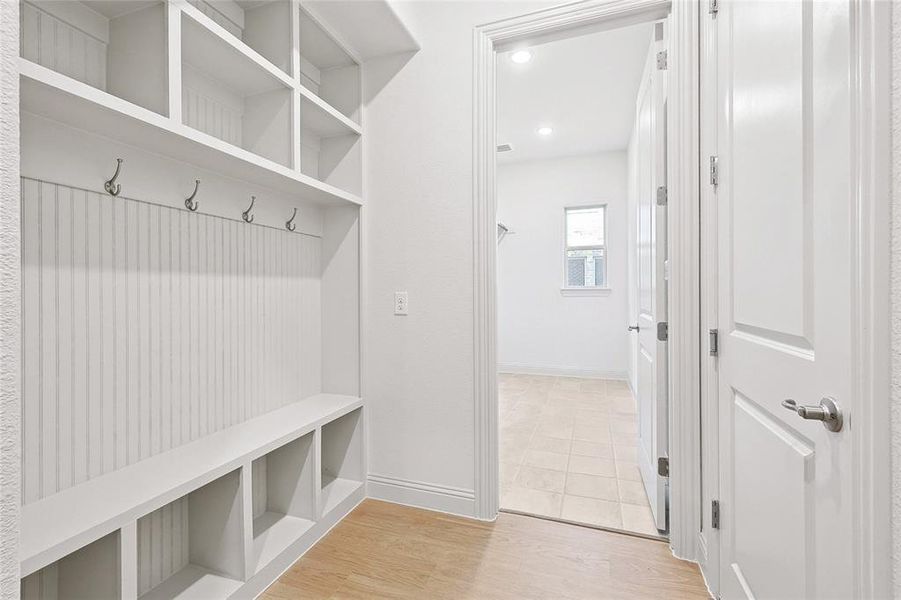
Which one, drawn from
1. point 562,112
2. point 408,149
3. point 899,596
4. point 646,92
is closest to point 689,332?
point 899,596

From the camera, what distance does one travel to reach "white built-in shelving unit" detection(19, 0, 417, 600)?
1.09 m

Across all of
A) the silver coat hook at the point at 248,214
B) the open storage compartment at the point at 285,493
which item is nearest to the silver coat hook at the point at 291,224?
the silver coat hook at the point at 248,214

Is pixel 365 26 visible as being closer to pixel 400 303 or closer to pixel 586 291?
pixel 400 303

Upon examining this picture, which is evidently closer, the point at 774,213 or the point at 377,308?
the point at 774,213

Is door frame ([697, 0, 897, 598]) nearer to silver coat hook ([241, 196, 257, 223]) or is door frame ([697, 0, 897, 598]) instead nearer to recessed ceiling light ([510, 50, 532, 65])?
silver coat hook ([241, 196, 257, 223])

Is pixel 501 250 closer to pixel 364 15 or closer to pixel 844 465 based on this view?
pixel 364 15

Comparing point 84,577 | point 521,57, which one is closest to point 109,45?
point 84,577

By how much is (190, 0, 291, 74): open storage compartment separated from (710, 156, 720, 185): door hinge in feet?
5.46

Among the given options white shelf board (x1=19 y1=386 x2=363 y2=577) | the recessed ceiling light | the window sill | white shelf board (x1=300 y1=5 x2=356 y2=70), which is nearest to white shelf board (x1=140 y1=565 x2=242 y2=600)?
white shelf board (x1=19 y1=386 x2=363 y2=577)

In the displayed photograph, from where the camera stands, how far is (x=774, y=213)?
3.31ft

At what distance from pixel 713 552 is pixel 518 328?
4153 millimetres

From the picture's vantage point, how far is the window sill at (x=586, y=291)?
17.0ft

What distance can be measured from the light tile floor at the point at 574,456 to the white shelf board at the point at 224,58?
2232mm

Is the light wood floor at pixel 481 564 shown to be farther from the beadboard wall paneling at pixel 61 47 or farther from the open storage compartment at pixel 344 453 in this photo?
the beadboard wall paneling at pixel 61 47
